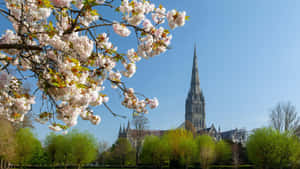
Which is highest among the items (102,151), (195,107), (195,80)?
(195,80)

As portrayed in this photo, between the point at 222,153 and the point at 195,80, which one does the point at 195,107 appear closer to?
the point at 195,80

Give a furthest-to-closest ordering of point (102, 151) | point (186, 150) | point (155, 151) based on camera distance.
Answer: point (102, 151) < point (155, 151) < point (186, 150)

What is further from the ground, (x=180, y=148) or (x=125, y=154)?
(x=180, y=148)

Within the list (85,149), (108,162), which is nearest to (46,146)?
(85,149)

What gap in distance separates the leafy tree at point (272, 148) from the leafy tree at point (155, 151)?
12.5m

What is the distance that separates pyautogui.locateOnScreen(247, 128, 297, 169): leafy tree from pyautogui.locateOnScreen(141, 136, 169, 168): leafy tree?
12.5 metres

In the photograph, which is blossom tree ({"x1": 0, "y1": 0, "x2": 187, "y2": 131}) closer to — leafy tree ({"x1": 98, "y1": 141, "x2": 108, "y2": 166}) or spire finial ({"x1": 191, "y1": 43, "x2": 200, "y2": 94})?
leafy tree ({"x1": 98, "y1": 141, "x2": 108, "y2": 166})

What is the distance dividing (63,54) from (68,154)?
30.0 meters

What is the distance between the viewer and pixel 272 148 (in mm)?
22328

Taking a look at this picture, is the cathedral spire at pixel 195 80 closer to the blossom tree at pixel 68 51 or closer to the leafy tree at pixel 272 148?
the leafy tree at pixel 272 148

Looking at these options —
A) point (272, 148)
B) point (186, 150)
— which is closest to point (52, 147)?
point (186, 150)

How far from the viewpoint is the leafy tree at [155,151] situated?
32594 millimetres

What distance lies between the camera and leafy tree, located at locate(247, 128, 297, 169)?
72.6 feet

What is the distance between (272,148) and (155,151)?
50.7 ft
